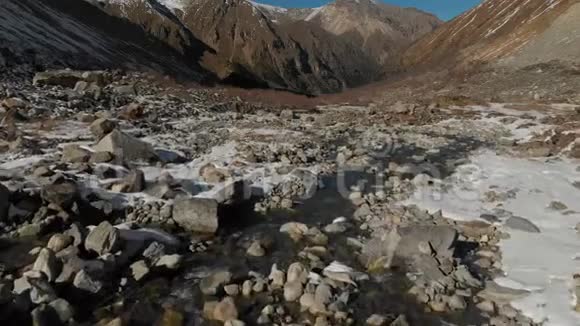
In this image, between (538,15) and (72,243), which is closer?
(72,243)

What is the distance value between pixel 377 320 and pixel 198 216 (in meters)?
5.09

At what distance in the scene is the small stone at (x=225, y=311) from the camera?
24.7 ft

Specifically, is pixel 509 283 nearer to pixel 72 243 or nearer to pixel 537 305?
pixel 537 305

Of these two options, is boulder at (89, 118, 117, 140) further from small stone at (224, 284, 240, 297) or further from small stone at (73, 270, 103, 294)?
small stone at (224, 284, 240, 297)

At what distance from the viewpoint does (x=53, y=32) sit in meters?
46.0

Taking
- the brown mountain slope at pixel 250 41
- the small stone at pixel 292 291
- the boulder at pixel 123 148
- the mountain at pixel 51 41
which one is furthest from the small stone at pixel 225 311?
the brown mountain slope at pixel 250 41

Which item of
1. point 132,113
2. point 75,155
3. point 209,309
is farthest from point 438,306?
point 132,113

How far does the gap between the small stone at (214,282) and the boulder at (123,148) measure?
6938 mm

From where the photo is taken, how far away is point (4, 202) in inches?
415

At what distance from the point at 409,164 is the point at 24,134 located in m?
13.3

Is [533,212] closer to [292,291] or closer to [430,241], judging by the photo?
[430,241]

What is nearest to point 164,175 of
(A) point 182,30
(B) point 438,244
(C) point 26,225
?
(C) point 26,225

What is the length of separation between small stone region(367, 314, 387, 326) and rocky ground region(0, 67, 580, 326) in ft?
0.08

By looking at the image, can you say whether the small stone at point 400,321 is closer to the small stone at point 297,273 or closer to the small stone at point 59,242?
the small stone at point 297,273
